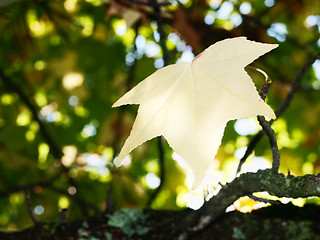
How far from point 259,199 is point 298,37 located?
192 cm

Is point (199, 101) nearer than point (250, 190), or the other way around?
point (199, 101)

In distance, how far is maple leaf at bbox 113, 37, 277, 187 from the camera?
54cm

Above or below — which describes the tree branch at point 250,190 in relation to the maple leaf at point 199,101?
below

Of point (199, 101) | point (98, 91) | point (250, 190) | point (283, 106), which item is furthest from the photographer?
point (98, 91)

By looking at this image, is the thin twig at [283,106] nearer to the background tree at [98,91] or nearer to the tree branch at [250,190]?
the tree branch at [250,190]

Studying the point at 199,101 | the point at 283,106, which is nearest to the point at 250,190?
the point at 199,101

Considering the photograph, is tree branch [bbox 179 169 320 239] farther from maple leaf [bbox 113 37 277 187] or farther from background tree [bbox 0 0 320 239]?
background tree [bbox 0 0 320 239]

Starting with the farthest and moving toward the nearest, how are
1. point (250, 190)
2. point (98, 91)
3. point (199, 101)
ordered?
point (98, 91) < point (250, 190) < point (199, 101)

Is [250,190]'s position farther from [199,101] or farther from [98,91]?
[98,91]

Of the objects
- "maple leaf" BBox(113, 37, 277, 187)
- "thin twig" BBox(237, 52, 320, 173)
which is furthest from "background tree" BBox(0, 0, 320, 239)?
"maple leaf" BBox(113, 37, 277, 187)

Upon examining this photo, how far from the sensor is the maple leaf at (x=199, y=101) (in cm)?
54

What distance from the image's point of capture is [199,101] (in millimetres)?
592

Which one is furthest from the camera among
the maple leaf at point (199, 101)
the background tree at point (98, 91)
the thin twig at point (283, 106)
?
the background tree at point (98, 91)

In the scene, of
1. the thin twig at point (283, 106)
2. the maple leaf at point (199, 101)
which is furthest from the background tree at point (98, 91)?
the maple leaf at point (199, 101)
